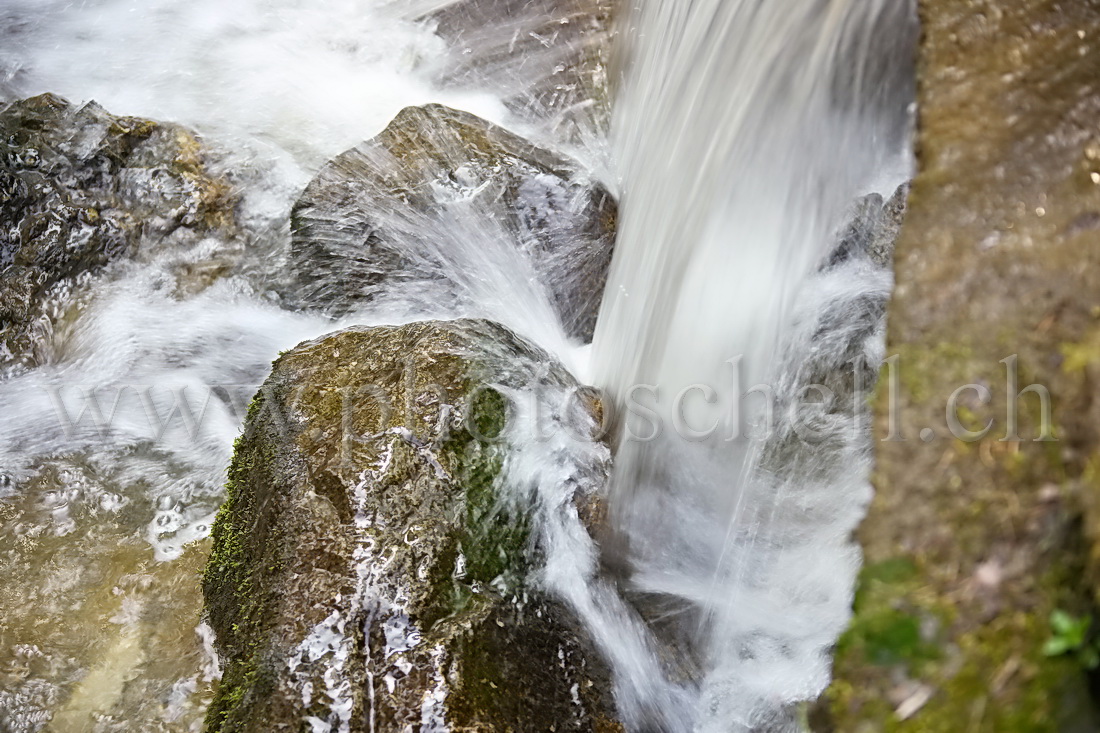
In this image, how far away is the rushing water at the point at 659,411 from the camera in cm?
364

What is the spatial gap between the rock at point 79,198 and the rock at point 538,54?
89.4 inches

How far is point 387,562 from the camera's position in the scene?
315 centimetres

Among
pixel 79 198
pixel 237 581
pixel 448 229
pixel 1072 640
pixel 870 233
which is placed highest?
pixel 870 233

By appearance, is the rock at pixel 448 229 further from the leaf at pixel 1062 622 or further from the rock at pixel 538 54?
the leaf at pixel 1062 622

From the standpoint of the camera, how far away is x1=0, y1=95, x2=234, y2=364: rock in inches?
205

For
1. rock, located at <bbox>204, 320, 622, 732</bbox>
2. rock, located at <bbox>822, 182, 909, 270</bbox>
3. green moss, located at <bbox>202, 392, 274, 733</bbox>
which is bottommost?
green moss, located at <bbox>202, 392, 274, 733</bbox>

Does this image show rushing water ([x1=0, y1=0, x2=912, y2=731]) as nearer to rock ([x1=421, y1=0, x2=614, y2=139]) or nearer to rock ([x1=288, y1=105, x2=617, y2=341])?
rock ([x1=288, y1=105, x2=617, y2=341])

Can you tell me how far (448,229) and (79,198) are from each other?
268 centimetres

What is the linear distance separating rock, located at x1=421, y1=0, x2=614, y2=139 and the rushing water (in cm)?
61

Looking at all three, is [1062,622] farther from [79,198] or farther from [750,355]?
[79,198]

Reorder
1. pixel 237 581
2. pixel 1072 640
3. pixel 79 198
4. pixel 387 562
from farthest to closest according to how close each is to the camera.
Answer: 1. pixel 79 198
2. pixel 237 581
3. pixel 387 562
4. pixel 1072 640

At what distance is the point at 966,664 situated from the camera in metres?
1.93

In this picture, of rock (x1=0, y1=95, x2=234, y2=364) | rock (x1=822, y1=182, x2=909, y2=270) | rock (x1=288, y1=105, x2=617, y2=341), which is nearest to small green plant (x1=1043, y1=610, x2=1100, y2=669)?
rock (x1=822, y1=182, x2=909, y2=270)

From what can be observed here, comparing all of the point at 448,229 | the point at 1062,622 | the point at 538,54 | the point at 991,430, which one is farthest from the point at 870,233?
the point at 538,54
